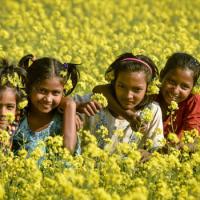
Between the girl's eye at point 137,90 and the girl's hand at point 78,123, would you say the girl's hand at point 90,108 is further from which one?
the girl's eye at point 137,90

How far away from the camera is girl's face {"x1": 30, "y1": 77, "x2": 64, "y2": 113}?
6176mm

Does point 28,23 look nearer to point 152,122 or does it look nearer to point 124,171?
point 152,122

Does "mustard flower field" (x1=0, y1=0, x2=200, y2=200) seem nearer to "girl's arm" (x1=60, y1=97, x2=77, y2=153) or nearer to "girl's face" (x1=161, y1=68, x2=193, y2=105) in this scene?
"girl's arm" (x1=60, y1=97, x2=77, y2=153)

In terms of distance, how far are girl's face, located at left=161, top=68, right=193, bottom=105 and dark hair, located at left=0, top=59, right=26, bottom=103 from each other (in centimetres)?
111

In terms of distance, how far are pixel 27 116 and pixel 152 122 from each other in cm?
90

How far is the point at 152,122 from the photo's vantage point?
21.4 ft

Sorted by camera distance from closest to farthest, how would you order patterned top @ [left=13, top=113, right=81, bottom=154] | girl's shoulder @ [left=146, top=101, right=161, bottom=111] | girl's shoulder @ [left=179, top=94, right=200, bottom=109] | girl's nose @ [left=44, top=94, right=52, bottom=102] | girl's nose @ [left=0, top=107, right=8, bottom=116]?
girl's nose @ [left=0, top=107, right=8, bottom=116] < girl's nose @ [left=44, top=94, right=52, bottom=102] < patterned top @ [left=13, top=113, right=81, bottom=154] < girl's shoulder @ [left=146, top=101, right=161, bottom=111] < girl's shoulder @ [left=179, top=94, right=200, bottom=109]

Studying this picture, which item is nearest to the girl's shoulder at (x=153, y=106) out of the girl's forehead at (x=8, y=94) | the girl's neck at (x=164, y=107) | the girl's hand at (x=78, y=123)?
the girl's neck at (x=164, y=107)

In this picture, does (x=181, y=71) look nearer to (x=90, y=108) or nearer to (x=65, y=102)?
(x=90, y=108)

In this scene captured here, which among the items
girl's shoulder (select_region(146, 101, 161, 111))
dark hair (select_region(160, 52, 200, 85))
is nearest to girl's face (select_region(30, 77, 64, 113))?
girl's shoulder (select_region(146, 101, 161, 111))

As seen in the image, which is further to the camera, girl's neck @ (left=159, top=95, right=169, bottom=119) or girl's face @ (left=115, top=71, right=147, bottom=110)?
girl's neck @ (left=159, top=95, right=169, bottom=119)

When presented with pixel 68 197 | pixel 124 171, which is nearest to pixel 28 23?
pixel 124 171

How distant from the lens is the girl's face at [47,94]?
618cm

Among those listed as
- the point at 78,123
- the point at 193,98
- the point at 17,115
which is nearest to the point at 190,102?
the point at 193,98
